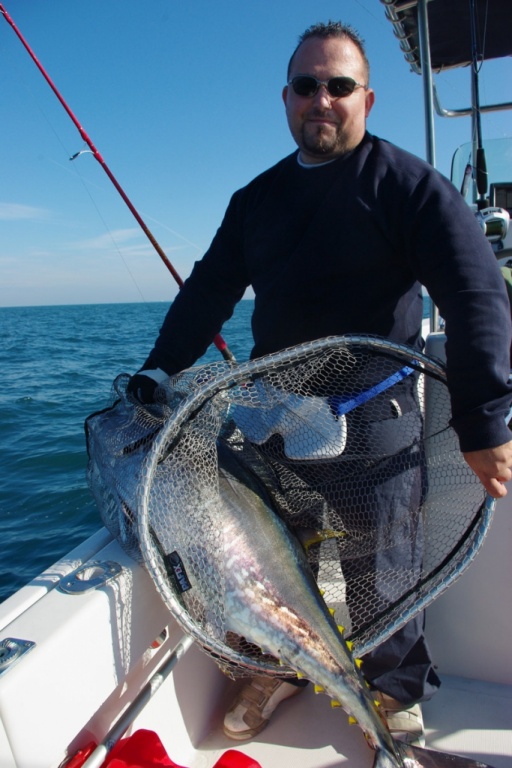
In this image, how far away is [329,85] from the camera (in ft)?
6.63

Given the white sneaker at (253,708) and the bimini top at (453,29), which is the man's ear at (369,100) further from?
the white sneaker at (253,708)

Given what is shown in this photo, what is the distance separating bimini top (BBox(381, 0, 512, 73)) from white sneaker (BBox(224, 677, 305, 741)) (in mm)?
3875

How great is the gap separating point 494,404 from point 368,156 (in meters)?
1.02

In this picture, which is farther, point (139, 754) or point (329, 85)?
point (329, 85)

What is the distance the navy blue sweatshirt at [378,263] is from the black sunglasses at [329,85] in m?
0.19

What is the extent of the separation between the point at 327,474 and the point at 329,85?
143cm

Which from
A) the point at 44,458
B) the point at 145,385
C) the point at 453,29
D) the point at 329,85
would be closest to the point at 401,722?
the point at 145,385

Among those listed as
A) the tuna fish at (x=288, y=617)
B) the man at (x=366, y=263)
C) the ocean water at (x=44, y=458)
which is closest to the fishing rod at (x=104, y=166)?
the ocean water at (x=44, y=458)

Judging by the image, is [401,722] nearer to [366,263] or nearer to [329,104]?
[366,263]

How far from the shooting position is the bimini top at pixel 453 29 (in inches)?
141

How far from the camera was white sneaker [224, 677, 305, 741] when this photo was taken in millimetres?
2227

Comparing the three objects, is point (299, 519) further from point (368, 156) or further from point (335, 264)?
point (368, 156)

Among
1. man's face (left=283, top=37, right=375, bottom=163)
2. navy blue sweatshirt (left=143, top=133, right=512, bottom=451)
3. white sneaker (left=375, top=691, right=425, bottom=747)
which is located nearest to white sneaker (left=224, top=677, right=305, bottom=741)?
white sneaker (left=375, top=691, right=425, bottom=747)

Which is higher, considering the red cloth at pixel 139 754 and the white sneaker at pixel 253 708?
the red cloth at pixel 139 754
